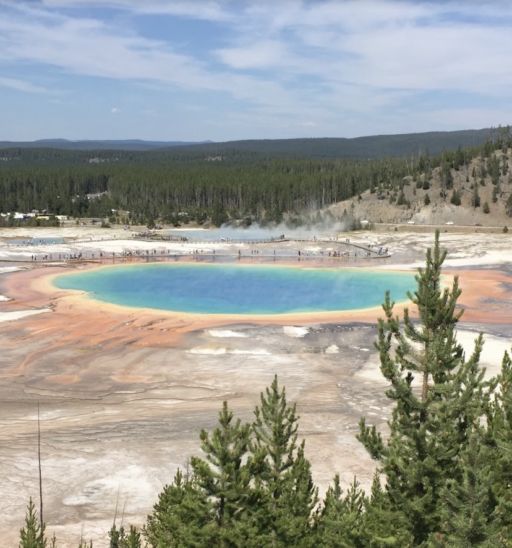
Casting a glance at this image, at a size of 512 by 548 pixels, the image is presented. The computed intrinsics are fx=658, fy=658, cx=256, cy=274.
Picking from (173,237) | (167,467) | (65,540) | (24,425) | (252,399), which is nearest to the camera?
(65,540)

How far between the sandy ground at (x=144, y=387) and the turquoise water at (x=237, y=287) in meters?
3.77

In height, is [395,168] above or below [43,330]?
above

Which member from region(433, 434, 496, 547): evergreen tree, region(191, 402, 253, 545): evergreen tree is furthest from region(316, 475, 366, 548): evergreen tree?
region(433, 434, 496, 547): evergreen tree

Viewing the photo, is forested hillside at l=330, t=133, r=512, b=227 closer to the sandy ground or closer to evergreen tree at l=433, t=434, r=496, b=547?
the sandy ground

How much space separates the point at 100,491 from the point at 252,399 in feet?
28.6

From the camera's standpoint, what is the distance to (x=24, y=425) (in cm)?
2323

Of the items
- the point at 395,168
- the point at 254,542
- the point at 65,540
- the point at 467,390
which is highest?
the point at 395,168

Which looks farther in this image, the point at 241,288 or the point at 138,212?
the point at 138,212

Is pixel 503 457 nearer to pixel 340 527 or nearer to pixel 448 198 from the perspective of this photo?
pixel 340 527

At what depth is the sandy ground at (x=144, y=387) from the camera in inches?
746

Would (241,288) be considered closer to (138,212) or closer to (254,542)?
(254,542)

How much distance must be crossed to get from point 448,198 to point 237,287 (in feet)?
217

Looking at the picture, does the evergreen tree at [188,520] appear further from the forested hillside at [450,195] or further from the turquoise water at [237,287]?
the forested hillside at [450,195]

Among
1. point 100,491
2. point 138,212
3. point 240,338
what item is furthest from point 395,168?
point 100,491
